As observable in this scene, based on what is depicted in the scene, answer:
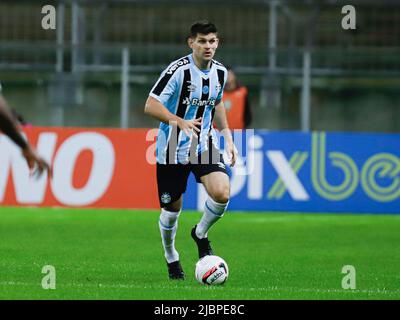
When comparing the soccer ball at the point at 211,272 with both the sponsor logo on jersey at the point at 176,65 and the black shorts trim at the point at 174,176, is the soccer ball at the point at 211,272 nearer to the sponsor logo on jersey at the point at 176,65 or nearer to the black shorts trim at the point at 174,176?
the black shorts trim at the point at 174,176

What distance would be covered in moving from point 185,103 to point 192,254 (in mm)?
2691

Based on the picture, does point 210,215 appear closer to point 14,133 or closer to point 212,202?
point 212,202

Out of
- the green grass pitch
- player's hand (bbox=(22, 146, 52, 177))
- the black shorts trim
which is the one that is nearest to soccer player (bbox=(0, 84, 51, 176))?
player's hand (bbox=(22, 146, 52, 177))

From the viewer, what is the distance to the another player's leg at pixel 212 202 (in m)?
9.24

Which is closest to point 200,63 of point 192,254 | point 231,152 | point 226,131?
point 226,131

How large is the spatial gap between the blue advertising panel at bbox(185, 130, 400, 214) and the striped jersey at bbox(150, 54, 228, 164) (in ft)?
24.6

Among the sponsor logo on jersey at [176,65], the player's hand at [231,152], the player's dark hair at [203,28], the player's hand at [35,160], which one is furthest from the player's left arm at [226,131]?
the player's hand at [35,160]

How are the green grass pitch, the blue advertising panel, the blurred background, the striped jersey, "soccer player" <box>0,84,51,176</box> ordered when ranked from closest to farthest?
"soccer player" <box>0,84,51,176</box> < the green grass pitch < the striped jersey < the blue advertising panel < the blurred background

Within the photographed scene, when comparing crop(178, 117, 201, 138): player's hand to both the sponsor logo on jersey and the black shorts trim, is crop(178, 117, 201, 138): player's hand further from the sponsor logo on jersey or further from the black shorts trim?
the sponsor logo on jersey

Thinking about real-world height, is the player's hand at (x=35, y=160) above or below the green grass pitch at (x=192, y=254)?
above

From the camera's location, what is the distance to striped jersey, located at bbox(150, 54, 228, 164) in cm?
934

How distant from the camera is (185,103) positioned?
9.45 meters

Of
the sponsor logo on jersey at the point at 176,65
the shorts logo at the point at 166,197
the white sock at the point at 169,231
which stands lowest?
the white sock at the point at 169,231

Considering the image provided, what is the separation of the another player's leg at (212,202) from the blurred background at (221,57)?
1038cm
